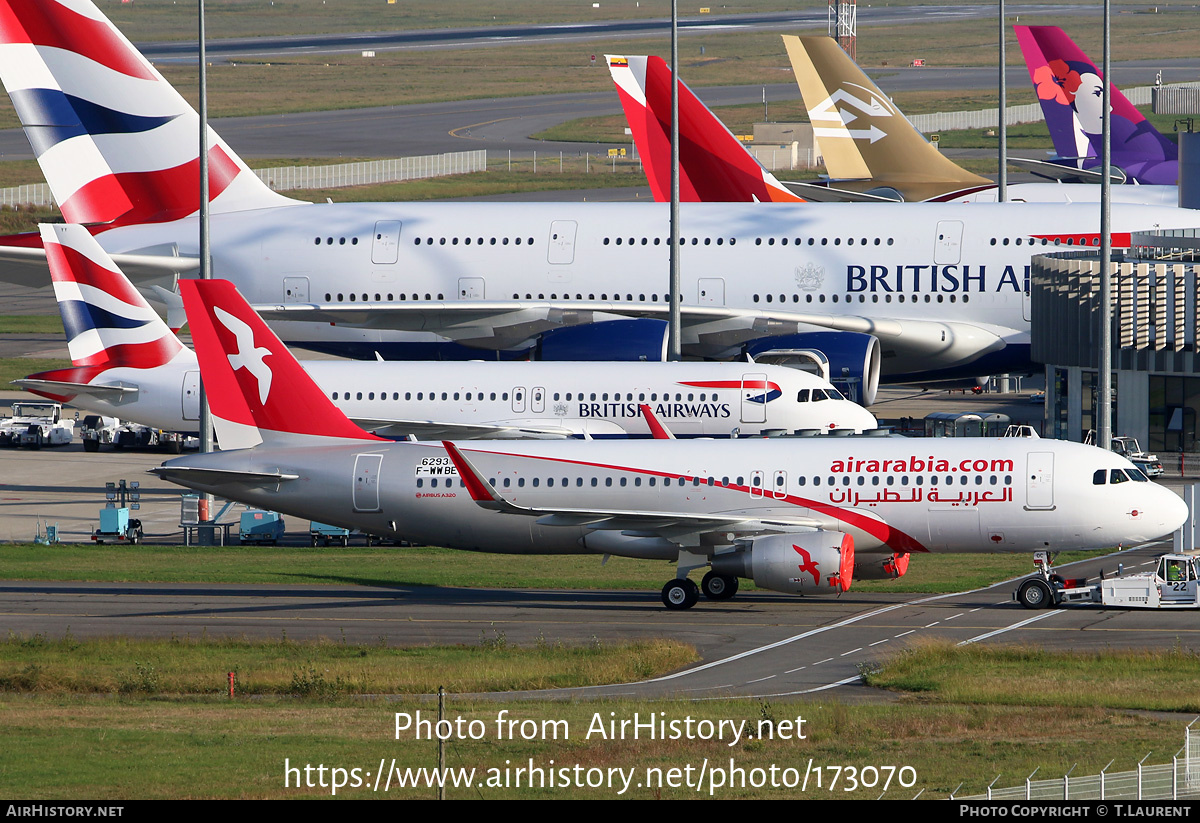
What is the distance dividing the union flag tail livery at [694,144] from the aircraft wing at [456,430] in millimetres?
19954

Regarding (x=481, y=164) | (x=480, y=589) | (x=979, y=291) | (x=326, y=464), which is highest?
(x=481, y=164)

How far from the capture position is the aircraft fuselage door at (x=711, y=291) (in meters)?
62.0

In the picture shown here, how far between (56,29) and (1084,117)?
5619 cm

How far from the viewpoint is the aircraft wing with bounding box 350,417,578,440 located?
5209 centimetres

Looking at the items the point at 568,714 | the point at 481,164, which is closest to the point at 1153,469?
the point at 568,714

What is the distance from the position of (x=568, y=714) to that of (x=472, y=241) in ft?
120

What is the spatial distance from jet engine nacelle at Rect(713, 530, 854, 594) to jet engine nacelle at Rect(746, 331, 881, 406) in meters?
19.7

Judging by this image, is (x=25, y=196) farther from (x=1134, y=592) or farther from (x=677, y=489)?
(x=1134, y=592)

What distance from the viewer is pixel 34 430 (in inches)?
2547

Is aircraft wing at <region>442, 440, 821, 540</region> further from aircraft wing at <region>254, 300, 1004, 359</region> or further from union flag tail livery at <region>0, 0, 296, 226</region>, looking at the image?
union flag tail livery at <region>0, 0, 296, 226</region>

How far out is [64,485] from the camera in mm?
58031

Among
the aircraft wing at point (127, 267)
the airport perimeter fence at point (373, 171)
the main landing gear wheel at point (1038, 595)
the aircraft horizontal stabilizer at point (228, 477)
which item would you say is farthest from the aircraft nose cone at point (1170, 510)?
the airport perimeter fence at point (373, 171)

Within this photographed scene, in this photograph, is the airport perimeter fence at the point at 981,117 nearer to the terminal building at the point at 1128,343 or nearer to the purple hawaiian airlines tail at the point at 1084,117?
A: the purple hawaiian airlines tail at the point at 1084,117
